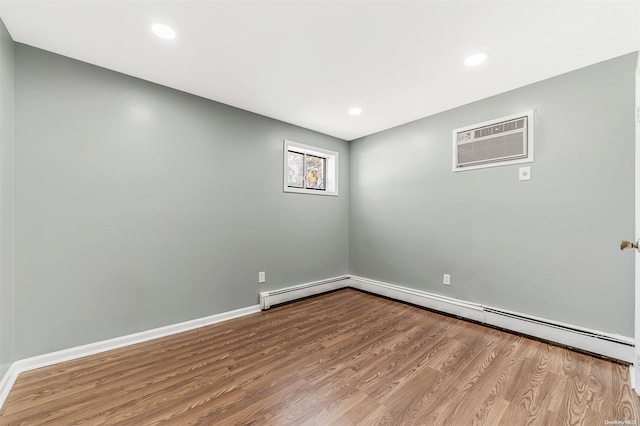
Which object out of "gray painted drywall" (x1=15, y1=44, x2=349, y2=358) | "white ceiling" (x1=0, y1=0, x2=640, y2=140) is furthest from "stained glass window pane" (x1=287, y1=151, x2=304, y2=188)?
"white ceiling" (x1=0, y1=0, x2=640, y2=140)

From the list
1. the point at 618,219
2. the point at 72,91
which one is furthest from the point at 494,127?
the point at 72,91

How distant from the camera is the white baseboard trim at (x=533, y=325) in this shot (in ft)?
6.52

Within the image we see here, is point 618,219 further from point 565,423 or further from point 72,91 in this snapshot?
point 72,91

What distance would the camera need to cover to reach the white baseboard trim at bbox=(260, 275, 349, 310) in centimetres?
315

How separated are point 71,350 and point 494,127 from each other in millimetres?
4418

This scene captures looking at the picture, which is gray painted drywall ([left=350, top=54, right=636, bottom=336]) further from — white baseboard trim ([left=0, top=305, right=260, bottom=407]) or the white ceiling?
white baseboard trim ([left=0, top=305, right=260, bottom=407])

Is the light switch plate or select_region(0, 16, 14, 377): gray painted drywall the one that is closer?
select_region(0, 16, 14, 377): gray painted drywall

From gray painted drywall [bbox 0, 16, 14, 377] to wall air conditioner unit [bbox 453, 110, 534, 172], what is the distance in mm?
3954

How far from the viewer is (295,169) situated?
376 cm

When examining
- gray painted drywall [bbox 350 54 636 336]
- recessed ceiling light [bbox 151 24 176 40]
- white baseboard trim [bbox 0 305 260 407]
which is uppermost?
recessed ceiling light [bbox 151 24 176 40]

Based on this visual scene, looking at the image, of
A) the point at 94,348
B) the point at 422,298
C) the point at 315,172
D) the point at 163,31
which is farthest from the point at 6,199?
the point at 422,298

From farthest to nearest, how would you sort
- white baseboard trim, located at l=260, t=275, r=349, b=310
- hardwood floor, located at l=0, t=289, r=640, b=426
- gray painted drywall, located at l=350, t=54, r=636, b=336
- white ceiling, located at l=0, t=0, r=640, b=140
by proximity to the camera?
white baseboard trim, located at l=260, t=275, r=349, b=310
gray painted drywall, located at l=350, t=54, r=636, b=336
white ceiling, located at l=0, t=0, r=640, b=140
hardwood floor, located at l=0, t=289, r=640, b=426

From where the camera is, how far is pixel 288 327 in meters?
2.63

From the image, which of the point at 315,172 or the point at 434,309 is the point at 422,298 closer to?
the point at 434,309
